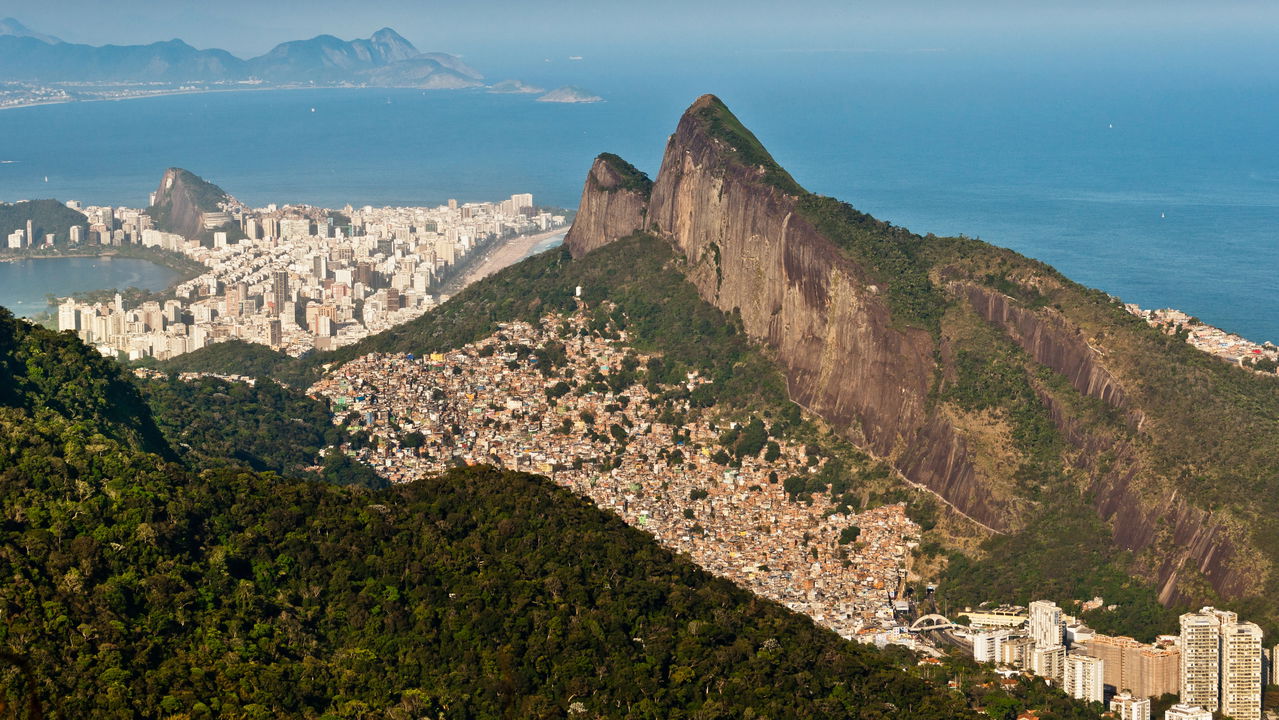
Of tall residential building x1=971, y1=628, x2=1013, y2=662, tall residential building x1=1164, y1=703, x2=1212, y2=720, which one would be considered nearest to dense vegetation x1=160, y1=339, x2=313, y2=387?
tall residential building x1=971, y1=628, x2=1013, y2=662

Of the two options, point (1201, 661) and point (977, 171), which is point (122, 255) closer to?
point (977, 171)

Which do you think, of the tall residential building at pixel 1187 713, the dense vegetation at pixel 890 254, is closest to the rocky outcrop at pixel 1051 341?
the dense vegetation at pixel 890 254

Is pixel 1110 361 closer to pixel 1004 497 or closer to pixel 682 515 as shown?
pixel 1004 497

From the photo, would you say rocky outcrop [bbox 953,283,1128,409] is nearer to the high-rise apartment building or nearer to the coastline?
the high-rise apartment building

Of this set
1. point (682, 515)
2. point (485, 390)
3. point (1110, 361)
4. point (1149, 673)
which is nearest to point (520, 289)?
point (485, 390)

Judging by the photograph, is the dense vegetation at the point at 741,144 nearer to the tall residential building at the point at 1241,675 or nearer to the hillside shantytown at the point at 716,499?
the hillside shantytown at the point at 716,499

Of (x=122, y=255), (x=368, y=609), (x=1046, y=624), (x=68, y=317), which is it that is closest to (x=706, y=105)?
(x=68, y=317)

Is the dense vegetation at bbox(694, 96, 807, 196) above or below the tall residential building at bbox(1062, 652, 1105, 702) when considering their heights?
above
